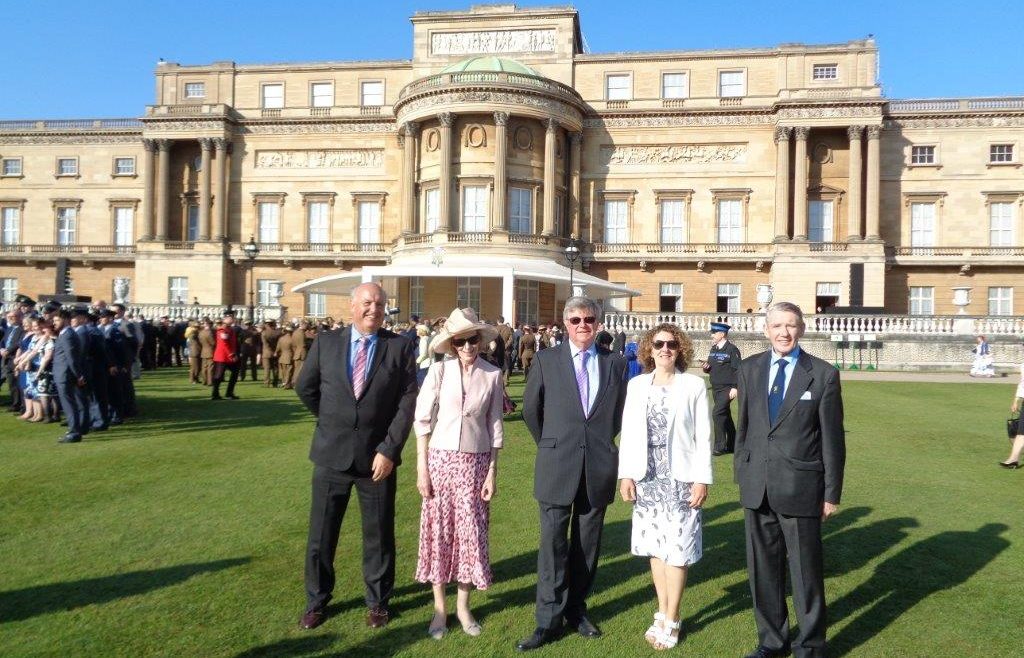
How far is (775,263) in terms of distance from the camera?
38312mm

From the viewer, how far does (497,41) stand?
41.8 metres

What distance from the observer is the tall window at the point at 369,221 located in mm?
42562

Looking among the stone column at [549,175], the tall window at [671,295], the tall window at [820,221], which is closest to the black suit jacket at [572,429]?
the stone column at [549,175]

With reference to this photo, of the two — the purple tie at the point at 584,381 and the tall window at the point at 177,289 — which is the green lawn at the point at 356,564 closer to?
the purple tie at the point at 584,381

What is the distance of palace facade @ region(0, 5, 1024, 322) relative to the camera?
123 ft

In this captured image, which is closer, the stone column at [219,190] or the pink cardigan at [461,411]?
the pink cardigan at [461,411]

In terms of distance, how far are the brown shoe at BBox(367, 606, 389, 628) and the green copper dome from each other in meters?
34.5

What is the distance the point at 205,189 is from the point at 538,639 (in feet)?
142

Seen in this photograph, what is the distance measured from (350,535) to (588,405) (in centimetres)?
310

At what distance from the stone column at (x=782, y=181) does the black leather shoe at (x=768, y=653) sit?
36442 mm

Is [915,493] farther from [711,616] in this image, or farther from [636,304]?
[636,304]

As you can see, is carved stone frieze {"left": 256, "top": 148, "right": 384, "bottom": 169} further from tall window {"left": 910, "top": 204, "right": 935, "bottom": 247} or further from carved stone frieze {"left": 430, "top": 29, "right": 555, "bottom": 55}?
tall window {"left": 910, "top": 204, "right": 935, "bottom": 247}

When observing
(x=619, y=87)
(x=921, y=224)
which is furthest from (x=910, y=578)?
(x=921, y=224)

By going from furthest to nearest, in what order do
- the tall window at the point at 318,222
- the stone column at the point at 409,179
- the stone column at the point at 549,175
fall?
1. the tall window at the point at 318,222
2. the stone column at the point at 409,179
3. the stone column at the point at 549,175
